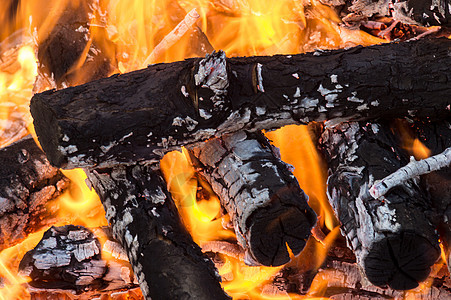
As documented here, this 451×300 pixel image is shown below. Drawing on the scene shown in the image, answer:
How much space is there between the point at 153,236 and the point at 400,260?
3.19 ft

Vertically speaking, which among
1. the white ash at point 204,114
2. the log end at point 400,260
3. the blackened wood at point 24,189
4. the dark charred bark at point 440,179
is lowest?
the log end at point 400,260

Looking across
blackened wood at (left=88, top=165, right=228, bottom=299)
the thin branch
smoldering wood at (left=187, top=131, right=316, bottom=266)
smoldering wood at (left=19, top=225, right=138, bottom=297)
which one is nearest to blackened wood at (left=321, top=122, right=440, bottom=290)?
smoldering wood at (left=187, top=131, right=316, bottom=266)

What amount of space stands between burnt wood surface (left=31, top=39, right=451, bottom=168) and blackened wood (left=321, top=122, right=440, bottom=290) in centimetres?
19

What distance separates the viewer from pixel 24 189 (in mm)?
2465

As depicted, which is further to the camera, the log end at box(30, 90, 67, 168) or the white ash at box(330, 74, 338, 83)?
the white ash at box(330, 74, 338, 83)

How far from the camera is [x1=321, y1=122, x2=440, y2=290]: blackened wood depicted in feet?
5.40

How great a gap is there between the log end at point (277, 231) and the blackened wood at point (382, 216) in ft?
0.63

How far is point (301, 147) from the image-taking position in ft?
8.32

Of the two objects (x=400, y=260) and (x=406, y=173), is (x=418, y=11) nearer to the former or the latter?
(x=406, y=173)

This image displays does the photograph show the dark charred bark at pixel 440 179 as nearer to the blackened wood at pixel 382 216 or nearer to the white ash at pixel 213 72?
the blackened wood at pixel 382 216

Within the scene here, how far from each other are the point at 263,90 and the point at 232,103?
0.15 meters

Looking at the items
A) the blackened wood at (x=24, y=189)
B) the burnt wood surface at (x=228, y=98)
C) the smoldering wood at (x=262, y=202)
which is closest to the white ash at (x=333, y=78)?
the burnt wood surface at (x=228, y=98)

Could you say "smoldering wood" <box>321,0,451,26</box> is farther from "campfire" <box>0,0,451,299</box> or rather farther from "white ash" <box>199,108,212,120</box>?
"white ash" <box>199,108,212,120</box>

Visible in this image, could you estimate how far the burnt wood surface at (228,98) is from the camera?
179 cm
